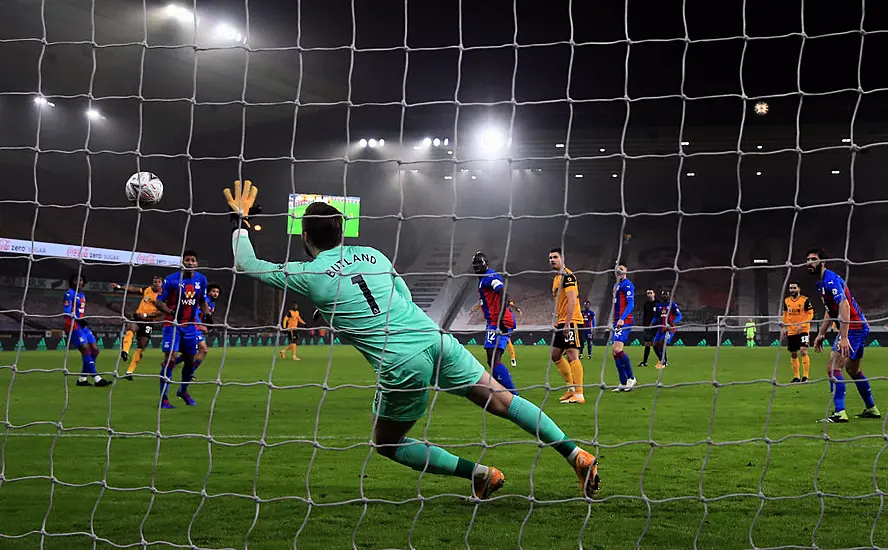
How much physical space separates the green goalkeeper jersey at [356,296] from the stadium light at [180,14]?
19.6m

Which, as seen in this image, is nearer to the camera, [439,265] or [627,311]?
[627,311]

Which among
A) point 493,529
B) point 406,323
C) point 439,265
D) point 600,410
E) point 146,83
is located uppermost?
Answer: point 146,83

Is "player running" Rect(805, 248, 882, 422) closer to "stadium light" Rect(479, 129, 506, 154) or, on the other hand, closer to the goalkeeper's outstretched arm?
the goalkeeper's outstretched arm

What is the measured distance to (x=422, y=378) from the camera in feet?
12.9

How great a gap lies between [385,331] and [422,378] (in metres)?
0.31

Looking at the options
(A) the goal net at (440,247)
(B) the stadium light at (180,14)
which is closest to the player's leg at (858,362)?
(A) the goal net at (440,247)

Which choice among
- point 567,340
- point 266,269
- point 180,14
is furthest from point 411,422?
point 180,14

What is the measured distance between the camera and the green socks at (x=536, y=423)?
4.16 meters

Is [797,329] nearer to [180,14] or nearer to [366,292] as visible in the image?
[366,292]

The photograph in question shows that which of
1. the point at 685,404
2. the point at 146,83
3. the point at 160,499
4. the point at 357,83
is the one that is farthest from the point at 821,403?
the point at 146,83

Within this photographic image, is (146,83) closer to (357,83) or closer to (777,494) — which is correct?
(357,83)

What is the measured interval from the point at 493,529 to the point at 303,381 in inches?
398

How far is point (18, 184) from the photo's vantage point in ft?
94.1

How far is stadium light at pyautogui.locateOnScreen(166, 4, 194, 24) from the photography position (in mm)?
21609
